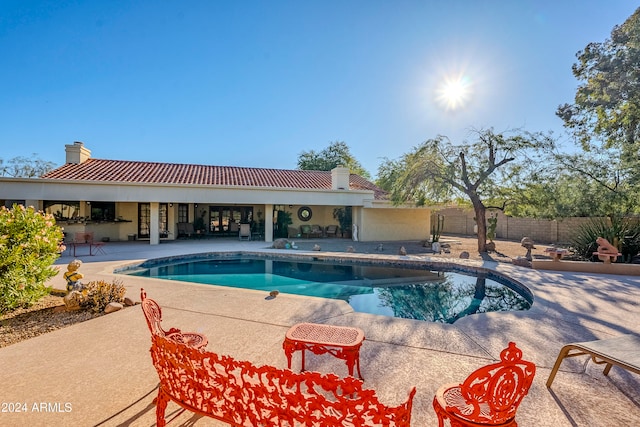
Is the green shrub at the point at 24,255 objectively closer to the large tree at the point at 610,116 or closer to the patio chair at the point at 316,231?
the patio chair at the point at 316,231

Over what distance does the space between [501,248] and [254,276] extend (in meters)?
13.1

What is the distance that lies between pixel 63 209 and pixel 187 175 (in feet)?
21.2

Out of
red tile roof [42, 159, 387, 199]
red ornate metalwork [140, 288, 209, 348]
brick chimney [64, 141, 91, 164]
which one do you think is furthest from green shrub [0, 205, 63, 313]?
brick chimney [64, 141, 91, 164]

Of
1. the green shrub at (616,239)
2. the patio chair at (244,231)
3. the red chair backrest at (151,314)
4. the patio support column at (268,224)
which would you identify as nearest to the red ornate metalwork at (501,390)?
the red chair backrest at (151,314)

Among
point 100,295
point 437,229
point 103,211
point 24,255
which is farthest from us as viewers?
point 437,229

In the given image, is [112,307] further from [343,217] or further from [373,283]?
[343,217]

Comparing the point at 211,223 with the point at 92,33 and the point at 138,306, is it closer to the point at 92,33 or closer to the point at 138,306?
the point at 92,33

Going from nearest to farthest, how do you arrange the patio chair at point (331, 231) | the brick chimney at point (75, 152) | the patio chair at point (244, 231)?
the brick chimney at point (75, 152), the patio chair at point (244, 231), the patio chair at point (331, 231)

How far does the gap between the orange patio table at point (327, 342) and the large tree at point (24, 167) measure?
44748 mm

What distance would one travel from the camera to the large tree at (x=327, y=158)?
39.3 metres

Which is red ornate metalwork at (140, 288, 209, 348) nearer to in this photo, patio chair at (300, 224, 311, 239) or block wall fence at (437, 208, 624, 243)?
patio chair at (300, 224, 311, 239)

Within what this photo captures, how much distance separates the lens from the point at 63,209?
16453 millimetres

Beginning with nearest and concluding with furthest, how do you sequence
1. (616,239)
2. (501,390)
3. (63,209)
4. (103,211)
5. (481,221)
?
(501,390) < (616,239) < (481,221) < (63,209) < (103,211)

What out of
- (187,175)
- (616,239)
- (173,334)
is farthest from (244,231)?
(616,239)
